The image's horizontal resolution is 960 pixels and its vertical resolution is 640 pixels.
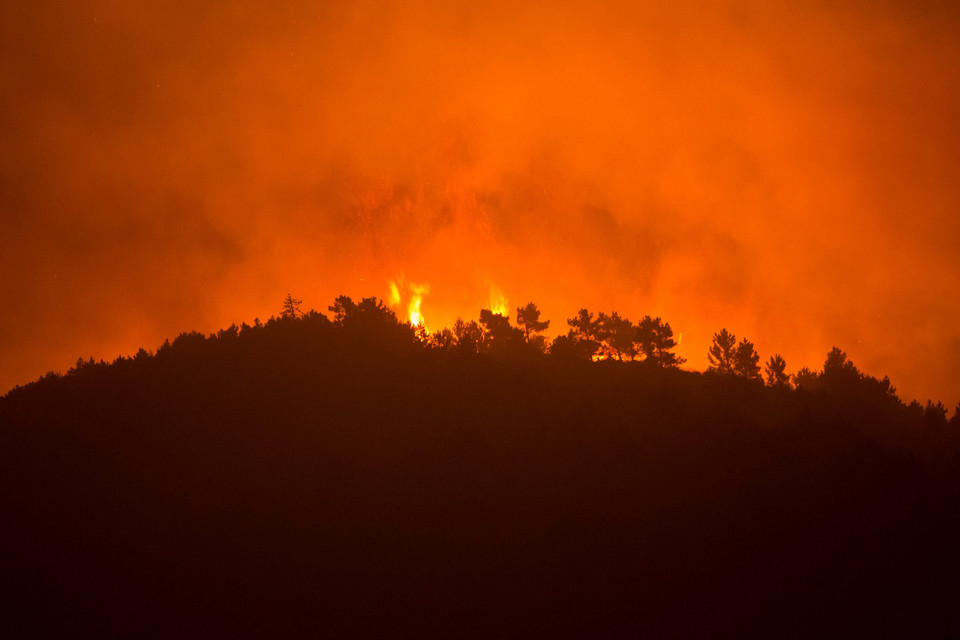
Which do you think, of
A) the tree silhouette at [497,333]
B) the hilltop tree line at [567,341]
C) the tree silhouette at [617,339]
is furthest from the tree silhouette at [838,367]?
the tree silhouette at [497,333]

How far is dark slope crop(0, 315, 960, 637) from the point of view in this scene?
30812 millimetres

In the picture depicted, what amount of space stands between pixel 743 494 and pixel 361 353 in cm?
3557

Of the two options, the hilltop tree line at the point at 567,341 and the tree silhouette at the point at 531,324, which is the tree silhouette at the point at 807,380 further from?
the tree silhouette at the point at 531,324

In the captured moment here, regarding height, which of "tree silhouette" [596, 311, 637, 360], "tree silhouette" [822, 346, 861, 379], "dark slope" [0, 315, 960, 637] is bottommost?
"dark slope" [0, 315, 960, 637]

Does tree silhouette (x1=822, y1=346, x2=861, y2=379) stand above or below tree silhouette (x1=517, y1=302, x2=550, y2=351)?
below

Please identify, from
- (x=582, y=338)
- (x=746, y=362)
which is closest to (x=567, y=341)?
(x=582, y=338)

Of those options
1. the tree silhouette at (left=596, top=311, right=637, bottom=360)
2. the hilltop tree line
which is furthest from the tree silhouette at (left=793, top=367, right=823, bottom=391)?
the tree silhouette at (left=596, top=311, right=637, bottom=360)

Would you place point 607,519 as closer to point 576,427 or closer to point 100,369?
point 576,427

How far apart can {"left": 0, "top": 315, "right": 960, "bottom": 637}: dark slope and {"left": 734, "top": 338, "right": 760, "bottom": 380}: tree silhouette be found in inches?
451

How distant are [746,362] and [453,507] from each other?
44.6 meters

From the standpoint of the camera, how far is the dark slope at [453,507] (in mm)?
30812

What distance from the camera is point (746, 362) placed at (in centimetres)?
6875

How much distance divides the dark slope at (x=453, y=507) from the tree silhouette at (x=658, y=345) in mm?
11426

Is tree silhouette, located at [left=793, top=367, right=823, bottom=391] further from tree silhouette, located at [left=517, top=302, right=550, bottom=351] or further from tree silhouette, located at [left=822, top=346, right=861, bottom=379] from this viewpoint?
tree silhouette, located at [left=517, top=302, right=550, bottom=351]
